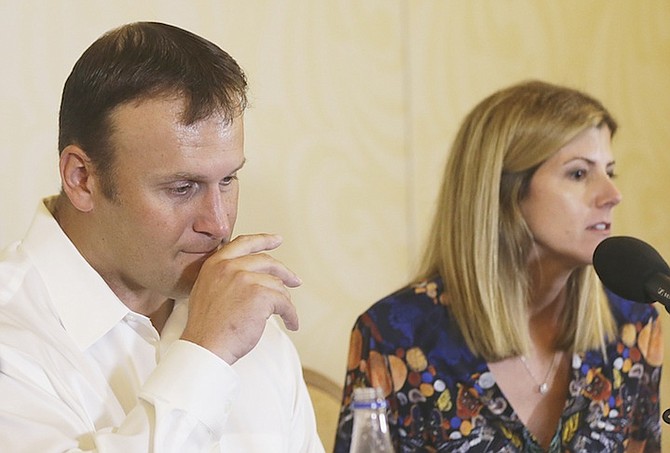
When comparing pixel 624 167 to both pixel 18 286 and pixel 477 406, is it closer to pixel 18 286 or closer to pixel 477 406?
pixel 477 406

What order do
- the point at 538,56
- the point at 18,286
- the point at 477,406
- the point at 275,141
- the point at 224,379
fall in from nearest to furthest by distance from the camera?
the point at 224,379, the point at 18,286, the point at 477,406, the point at 275,141, the point at 538,56

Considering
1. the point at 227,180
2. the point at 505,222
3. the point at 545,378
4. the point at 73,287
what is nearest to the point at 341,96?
the point at 505,222

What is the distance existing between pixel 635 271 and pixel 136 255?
64 centimetres

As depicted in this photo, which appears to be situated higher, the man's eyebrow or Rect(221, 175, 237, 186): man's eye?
the man's eyebrow

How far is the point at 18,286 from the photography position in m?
1.35

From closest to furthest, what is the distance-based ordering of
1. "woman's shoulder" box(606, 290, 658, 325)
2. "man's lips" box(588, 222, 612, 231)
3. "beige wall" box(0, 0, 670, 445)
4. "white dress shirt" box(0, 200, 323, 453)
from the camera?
"white dress shirt" box(0, 200, 323, 453) < "beige wall" box(0, 0, 670, 445) < "man's lips" box(588, 222, 612, 231) < "woman's shoulder" box(606, 290, 658, 325)

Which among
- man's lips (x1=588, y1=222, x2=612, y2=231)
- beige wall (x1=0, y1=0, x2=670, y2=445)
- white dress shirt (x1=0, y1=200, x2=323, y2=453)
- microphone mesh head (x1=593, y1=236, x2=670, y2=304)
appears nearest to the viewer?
white dress shirt (x1=0, y1=200, x2=323, y2=453)

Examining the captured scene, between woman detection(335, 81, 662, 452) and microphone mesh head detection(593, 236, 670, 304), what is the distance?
0.60m

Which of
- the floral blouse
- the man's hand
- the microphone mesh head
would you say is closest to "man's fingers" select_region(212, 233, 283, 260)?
the man's hand

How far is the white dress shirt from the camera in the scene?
Result: 1202 mm

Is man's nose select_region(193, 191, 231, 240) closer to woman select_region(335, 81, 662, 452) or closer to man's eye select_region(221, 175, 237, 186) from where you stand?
man's eye select_region(221, 175, 237, 186)

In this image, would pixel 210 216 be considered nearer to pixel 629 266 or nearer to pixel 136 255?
pixel 136 255

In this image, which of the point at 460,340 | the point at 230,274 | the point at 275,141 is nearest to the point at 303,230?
the point at 275,141

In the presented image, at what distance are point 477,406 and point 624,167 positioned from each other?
1179 millimetres
